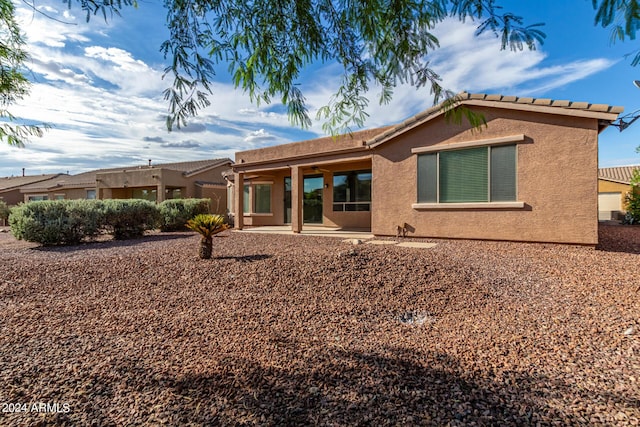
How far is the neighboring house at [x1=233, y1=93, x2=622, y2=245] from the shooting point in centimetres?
784

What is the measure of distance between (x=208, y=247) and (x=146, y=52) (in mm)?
4981

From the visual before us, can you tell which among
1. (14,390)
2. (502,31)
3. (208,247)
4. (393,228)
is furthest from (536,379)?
(393,228)

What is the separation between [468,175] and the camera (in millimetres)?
9461

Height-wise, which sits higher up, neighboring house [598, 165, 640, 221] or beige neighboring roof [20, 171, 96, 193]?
beige neighboring roof [20, 171, 96, 193]

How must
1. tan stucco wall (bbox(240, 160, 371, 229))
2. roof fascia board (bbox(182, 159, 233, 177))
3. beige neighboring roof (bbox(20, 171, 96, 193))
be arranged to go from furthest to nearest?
beige neighboring roof (bbox(20, 171, 96, 193))
roof fascia board (bbox(182, 159, 233, 177))
tan stucco wall (bbox(240, 160, 371, 229))

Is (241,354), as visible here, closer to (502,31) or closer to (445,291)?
(445,291)

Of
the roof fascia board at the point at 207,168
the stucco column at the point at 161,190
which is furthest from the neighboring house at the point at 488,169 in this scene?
the roof fascia board at the point at 207,168

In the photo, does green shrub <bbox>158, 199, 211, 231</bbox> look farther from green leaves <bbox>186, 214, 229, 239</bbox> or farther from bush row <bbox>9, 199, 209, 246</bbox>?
green leaves <bbox>186, 214, 229, 239</bbox>

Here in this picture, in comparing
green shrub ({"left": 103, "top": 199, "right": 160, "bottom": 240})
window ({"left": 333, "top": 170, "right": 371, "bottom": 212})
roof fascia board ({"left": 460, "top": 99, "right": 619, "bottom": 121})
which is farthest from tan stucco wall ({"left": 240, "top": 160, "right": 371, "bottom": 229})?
green shrub ({"left": 103, "top": 199, "right": 160, "bottom": 240})

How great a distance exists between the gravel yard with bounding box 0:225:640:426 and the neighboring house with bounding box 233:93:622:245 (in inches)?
77.0

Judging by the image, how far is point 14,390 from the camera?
286cm

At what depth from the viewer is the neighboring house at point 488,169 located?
7.84 metres

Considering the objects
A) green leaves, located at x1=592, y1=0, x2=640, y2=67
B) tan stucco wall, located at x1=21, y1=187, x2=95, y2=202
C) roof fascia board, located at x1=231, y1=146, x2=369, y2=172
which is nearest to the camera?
green leaves, located at x1=592, y1=0, x2=640, y2=67

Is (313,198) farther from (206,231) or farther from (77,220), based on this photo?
(77,220)
